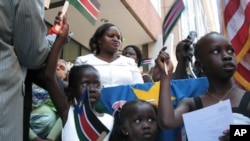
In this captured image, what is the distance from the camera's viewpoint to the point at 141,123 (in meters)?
2.47

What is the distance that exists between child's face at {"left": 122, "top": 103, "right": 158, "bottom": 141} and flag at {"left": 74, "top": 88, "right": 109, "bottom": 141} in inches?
13.6

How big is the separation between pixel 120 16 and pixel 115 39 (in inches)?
263

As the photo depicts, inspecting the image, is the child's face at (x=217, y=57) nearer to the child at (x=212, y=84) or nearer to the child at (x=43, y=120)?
the child at (x=212, y=84)

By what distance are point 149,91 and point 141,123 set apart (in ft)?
1.37

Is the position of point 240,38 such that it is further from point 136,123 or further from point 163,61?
point 136,123

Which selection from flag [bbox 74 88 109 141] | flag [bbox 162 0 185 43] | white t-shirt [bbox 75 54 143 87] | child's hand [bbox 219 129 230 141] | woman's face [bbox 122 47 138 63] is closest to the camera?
child's hand [bbox 219 129 230 141]

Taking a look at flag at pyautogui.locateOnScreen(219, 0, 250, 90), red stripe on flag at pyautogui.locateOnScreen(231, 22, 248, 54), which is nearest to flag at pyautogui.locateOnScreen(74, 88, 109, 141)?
flag at pyautogui.locateOnScreen(219, 0, 250, 90)

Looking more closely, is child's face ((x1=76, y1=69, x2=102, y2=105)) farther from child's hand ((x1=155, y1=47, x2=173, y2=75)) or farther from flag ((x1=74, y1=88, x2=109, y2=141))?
child's hand ((x1=155, y1=47, x2=173, y2=75))

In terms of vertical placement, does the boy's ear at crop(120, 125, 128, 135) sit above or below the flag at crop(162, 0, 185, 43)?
below

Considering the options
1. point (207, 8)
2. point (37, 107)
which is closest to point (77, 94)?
point (37, 107)

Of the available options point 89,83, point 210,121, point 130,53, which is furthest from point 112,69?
point 130,53

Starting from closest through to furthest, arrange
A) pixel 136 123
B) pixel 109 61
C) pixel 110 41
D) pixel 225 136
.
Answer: pixel 225 136 < pixel 136 123 < pixel 109 61 < pixel 110 41

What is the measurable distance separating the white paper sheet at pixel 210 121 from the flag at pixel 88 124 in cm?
50

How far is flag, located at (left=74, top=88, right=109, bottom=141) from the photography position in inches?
82.2
